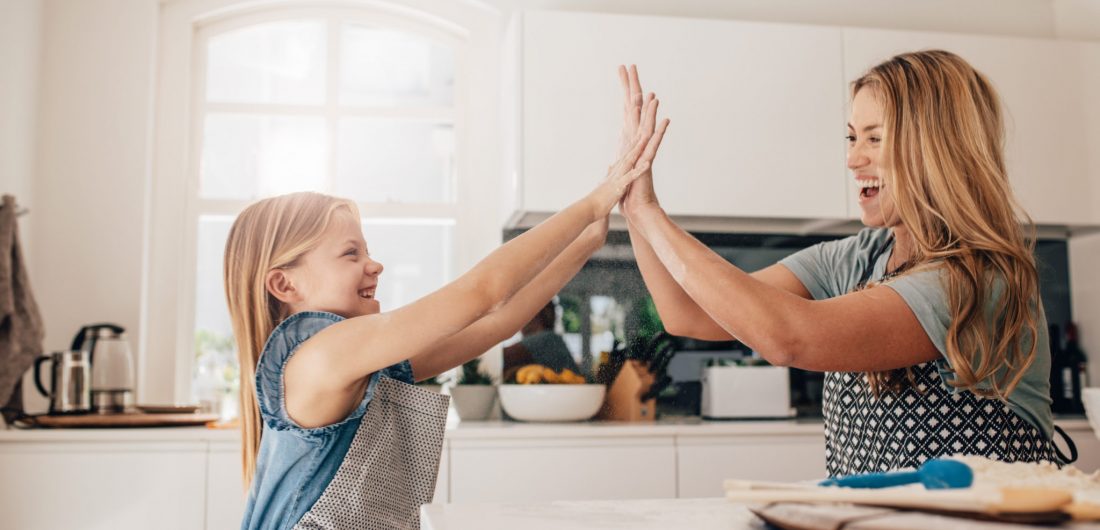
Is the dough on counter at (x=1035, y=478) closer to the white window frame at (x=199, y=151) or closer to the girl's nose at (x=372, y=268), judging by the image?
the girl's nose at (x=372, y=268)

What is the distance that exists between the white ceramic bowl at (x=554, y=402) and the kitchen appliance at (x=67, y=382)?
42.3 inches

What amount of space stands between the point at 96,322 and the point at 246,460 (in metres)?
1.48

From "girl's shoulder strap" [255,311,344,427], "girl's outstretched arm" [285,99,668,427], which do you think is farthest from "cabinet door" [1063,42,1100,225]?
"girl's shoulder strap" [255,311,344,427]

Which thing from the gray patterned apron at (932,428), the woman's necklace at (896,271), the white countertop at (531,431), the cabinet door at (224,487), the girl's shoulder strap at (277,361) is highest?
the woman's necklace at (896,271)

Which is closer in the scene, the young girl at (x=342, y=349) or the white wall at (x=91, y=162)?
the young girl at (x=342, y=349)

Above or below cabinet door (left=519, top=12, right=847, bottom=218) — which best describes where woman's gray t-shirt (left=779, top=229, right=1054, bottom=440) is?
below

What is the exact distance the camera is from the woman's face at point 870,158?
1239 mm

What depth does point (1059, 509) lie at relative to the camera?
580 mm

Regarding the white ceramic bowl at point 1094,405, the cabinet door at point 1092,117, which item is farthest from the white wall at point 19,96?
the cabinet door at point 1092,117

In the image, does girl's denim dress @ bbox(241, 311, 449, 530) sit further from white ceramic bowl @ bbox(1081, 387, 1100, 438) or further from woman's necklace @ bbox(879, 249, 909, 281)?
white ceramic bowl @ bbox(1081, 387, 1100, 438)

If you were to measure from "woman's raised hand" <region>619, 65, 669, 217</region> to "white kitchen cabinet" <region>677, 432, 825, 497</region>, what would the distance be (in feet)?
3.73

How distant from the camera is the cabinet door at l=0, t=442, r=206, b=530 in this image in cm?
217

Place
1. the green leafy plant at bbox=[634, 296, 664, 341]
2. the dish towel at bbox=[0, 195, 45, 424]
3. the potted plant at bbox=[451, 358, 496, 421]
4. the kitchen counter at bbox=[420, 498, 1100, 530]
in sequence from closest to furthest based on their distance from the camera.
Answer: the kitchen counter at bbox=[420, 498, 1100, 530] < the dish towel at bbox=[0, 195, 45, 424] < the potted plant at bbox=[451, 358, 496, 421] < the green leafy plant at bbox=[634, 296, 664, 341]

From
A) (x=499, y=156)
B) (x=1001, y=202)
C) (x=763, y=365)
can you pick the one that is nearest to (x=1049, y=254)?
(x=763, y=365)
